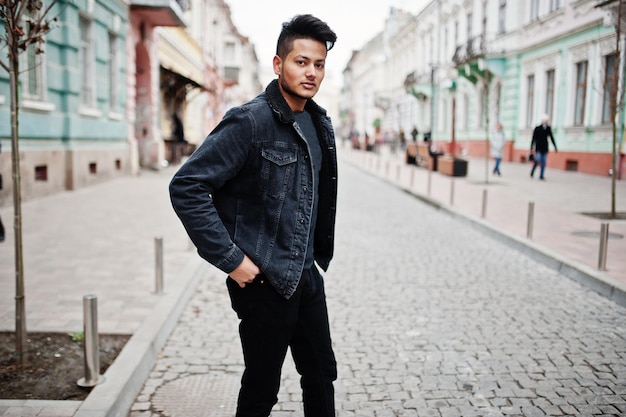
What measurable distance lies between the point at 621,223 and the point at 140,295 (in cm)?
779

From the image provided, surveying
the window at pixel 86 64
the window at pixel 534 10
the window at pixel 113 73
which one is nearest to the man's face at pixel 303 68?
the window at pixel 86 64

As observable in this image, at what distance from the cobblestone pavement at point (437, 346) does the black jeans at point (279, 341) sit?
3.07 ft

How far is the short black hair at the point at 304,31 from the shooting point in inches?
Answer: 89.5

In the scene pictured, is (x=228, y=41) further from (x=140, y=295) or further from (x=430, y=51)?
(x=140, y=295)

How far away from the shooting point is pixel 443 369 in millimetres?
3957

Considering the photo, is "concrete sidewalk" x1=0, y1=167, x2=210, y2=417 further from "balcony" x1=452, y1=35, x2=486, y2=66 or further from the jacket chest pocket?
"balcony" x1=452, y1=35, x2=486, y2=66

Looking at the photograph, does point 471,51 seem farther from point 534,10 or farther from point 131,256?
point 131,256

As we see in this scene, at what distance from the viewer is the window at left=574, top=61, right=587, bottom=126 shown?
66.2ft

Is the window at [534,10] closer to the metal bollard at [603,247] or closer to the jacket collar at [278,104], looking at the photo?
the metal bollard at [603,247]

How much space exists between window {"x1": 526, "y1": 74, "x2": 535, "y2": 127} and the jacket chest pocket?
24105 mm

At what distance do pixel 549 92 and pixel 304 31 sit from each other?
23100mm

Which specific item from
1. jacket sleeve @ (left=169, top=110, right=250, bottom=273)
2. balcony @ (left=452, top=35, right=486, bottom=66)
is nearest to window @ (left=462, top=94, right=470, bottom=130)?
balcony @ (left=452, top=35, right=486, bottom=66)

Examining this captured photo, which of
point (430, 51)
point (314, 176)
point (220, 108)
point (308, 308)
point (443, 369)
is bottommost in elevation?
point (443, 369)

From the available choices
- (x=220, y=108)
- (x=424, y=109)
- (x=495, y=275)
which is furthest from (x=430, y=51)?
(x=495, y=275)
